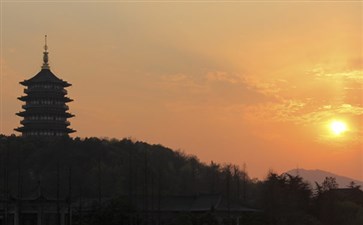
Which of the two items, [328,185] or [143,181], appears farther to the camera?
[143,181]

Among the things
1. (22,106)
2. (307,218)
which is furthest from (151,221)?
(22,106)

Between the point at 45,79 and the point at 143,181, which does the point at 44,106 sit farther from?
the point at 143,181

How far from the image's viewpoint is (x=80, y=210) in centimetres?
6191

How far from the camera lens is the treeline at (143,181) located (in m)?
57.4

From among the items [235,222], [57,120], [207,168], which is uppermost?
[57,120]

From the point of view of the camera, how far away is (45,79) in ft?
354

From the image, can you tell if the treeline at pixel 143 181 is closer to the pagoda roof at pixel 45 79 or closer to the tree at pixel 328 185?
the tree at pixel 328 185

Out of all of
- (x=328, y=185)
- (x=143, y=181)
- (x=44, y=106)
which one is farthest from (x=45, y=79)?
(x=328, y=185)

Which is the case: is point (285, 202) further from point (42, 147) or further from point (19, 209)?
point (42, 147)

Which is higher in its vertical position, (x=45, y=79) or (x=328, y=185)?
(x=45, y=79)

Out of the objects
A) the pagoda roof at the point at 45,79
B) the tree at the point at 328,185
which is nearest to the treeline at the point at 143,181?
the tree at the point at 328,185

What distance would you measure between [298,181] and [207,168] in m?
54.7

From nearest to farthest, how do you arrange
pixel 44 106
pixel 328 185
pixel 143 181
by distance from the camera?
1. pixel 328 185
2. pixel 143 181
3. pixel 44 106

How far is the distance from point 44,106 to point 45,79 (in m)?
4.65
